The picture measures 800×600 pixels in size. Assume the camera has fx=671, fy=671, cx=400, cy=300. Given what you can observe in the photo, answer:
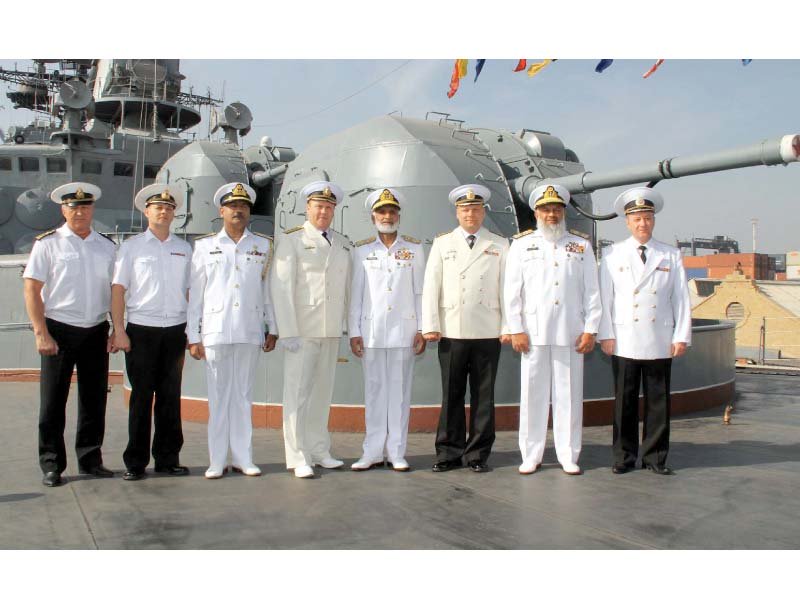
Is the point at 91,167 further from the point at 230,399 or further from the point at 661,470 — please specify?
the point at 661,470

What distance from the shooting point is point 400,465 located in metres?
4.01

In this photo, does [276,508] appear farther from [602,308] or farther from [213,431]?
[602,308]

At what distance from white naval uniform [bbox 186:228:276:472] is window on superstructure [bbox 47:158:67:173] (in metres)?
12.5

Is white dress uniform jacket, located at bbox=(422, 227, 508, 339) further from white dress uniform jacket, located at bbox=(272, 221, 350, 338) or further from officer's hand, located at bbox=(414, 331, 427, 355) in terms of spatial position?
white dress uniform jacket, located at bbox=(272, 221, 350, 338)

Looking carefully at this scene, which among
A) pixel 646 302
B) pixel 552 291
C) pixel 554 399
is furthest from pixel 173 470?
pixel 646 302

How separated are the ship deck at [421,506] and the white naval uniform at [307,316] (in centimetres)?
26

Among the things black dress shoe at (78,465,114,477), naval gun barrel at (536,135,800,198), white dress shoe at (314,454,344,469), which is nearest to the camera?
black dress shoe at (78,465,114,477)

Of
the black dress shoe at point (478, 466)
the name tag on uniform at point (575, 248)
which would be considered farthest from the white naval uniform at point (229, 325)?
the name tag on uniform at point (575, 248)

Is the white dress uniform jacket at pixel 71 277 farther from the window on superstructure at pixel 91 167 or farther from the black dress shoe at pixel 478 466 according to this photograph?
the window on superstructure at pixel 91 167

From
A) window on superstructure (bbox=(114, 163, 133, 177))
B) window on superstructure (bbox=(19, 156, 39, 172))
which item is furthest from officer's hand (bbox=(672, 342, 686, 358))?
window on superstructure (bbox=(19, 156, 39, 172))

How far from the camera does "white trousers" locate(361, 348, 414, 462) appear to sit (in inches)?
162

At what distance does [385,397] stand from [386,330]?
43cm

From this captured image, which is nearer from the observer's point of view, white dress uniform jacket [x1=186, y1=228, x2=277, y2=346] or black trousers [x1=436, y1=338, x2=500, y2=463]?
white dress uniform jacket [x1=186, y1=228, x2=277, y2=346]

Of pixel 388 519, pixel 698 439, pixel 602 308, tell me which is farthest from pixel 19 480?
pixel 698 439
